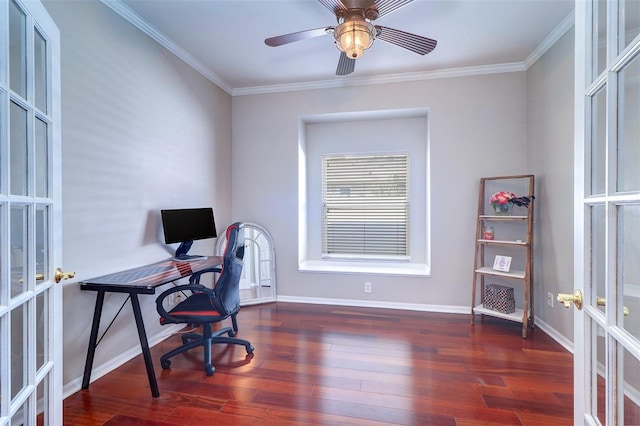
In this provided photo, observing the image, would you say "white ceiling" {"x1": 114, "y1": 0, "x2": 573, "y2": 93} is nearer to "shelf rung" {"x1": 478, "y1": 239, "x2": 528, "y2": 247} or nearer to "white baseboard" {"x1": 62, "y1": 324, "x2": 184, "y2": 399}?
"shelf rung" {"x1": 478, "y1": 239, "x2": 528, "y2": 247}

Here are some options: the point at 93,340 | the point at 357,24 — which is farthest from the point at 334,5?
the point at 93,340

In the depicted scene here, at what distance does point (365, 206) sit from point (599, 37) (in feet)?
10.3

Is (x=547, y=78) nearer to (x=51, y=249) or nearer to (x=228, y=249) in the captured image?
(x=228, y=249)

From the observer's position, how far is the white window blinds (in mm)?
3881

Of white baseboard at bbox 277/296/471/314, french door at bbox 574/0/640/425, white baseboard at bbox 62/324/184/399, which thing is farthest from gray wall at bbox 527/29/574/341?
white baseboard at bbox 62/324/184/399

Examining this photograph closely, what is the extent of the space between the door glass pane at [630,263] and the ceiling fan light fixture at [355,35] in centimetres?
165

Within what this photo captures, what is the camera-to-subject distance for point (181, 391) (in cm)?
198

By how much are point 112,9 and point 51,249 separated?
1.94m

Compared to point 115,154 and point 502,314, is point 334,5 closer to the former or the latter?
point 115,154

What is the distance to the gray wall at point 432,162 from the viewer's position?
3250 millimetres

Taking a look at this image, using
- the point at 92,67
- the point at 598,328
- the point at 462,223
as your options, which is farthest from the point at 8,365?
the point at 462,223

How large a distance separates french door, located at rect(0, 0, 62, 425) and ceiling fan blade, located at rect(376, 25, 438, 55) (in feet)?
5.89

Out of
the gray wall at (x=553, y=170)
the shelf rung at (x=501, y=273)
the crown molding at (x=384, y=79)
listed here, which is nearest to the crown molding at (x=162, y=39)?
the crown molding at (x=384, y=79)

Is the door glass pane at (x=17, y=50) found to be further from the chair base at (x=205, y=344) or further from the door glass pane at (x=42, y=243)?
the chair base at (x=205, y=344)
